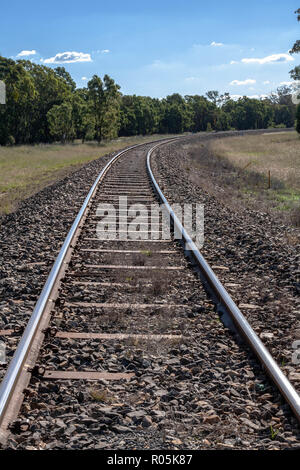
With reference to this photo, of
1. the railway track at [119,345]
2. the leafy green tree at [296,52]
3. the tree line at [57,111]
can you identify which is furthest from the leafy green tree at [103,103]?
the railway track at [119,345]

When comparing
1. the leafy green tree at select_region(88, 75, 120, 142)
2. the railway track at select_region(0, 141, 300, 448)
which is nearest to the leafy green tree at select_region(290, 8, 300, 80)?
the leafy green tree at select_region(88, 75, 120, 142)

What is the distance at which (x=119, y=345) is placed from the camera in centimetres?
426

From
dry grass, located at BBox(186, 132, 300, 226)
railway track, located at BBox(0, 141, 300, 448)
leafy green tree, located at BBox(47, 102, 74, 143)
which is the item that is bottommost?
railway track, located at BBox(0, 141, 300, 448)

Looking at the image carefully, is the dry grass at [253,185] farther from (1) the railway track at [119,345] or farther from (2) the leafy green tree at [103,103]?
(2) the leafy green tree at [103,103]

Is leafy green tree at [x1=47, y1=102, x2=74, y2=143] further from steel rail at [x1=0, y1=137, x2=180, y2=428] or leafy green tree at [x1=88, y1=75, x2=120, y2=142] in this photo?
steel rail at [x1=0, y1=137, x2=180, y2=428]

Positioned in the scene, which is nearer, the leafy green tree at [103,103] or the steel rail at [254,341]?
the steel rail at [254,341]

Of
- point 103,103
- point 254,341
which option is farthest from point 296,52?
point 254,341

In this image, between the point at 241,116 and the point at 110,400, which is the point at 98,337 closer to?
the point at 110,400

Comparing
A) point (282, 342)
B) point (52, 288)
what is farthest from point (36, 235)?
point (282, 342)

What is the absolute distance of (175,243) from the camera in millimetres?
7605

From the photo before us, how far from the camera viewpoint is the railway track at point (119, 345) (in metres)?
3.27

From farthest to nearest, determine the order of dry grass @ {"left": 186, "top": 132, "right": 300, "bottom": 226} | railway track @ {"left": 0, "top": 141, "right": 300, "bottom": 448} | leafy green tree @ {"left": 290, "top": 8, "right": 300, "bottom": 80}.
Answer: leafy green tree @ {"left": 290, "top": 8, "right": 300, "bottom": 80}
dry grass @ {"left": 186, "top": 132, "right": 300, "bottom": 226}
railway track @ {"left": 0, "top": 141, "right": 300, "bottom": 448}

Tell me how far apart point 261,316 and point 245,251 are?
2.49m

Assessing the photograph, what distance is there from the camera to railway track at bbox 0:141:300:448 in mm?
3266
